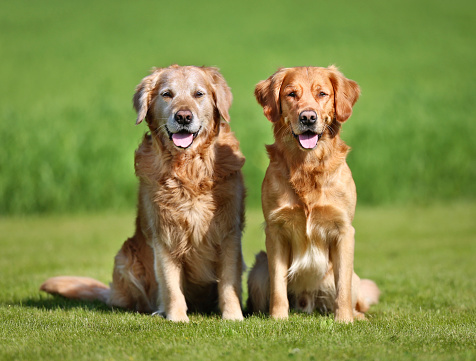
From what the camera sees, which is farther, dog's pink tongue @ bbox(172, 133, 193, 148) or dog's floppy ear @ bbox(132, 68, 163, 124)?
dog's floppy ear @ bbox(132, 68, 163, 124)

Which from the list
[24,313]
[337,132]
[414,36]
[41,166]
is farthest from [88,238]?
[414,36]

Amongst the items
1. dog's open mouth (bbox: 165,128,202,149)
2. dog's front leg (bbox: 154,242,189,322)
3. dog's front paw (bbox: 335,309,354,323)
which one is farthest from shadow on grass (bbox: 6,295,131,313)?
dog's front paw (bbox: 335,309,354,323)

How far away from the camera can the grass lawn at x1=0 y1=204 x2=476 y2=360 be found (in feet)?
12.6

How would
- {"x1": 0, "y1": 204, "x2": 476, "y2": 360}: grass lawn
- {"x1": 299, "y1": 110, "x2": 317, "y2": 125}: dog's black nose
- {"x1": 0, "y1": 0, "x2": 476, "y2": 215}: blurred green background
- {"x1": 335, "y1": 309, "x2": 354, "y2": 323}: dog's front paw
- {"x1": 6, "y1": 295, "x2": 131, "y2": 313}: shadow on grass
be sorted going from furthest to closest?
{"x1": 0, "y1": 0, "x2": 476, "y2": 215}: blurred green background < {"x1": 6, "y1": 295, "x2": 131, "y2": 313}: shadow on grass < {"x1": 335, "y1": 309, "x2": 354, "y2": 323}: dog's front paw < {"x1": 299, "y1": 110, "x2": 317, "y2": 125}: dog's black nose < {"x1": 0, "y1": 204, "x2": 476, "y2": 360}: grass lawn

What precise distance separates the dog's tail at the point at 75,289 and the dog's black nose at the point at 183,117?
2.09 meters

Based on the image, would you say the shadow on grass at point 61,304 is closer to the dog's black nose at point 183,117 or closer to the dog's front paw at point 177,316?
the dog's front paw at point 177,316

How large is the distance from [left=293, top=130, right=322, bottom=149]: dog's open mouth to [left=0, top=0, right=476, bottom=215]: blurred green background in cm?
89

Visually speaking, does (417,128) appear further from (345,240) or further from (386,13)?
(386,13)

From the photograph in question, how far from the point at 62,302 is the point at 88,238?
513 centimetres

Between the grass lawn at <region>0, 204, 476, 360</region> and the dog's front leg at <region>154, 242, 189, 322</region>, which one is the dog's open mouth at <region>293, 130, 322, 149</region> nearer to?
the grass lawn at <region>0, 204, 476, 360</region>

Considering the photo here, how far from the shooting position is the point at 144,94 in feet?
17.5

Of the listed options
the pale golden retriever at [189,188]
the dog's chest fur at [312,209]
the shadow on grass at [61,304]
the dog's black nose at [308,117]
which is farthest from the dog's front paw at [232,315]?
the dog's black nose at [308,117]

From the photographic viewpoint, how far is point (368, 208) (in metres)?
13.8

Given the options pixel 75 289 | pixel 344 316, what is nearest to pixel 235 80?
pixel 75 289
